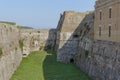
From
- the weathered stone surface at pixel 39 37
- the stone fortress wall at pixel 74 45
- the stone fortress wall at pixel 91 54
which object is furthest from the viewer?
the weathered stone surface at pixel 39 37

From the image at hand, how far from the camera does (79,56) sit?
37750 millimetres

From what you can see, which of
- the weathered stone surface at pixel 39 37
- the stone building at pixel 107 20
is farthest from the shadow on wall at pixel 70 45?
the stone building at pixel 107 20

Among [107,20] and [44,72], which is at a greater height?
[107,20]

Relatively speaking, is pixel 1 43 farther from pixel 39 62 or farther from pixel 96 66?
pixel 39 62

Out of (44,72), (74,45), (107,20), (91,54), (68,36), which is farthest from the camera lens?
(68,36)

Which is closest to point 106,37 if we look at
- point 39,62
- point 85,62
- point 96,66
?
point 96,66

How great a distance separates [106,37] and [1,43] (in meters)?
9.65

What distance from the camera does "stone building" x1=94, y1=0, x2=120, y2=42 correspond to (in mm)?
24802

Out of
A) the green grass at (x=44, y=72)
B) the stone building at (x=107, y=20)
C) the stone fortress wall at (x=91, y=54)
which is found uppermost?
the stone building at (x=107, y=20)

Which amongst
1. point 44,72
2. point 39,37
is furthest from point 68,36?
point 44,72

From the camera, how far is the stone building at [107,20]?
2480 centimetres

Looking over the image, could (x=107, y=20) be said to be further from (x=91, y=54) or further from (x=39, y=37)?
(x=39, y=37)

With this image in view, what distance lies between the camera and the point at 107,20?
2750cm

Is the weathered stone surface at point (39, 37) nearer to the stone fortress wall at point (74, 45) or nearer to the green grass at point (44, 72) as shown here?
the stone fortress wall at point (74, 45)
